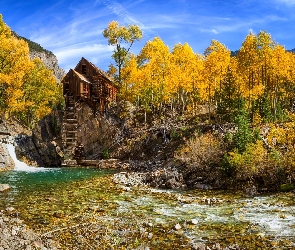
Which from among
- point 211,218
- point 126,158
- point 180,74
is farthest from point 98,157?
point 211,218

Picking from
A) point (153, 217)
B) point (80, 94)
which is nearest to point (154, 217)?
point (153, 217)

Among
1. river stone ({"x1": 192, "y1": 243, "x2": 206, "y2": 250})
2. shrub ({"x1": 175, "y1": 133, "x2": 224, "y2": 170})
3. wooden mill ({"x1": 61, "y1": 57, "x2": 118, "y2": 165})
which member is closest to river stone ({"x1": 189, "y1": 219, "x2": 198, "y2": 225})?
river stone ({"x1": 192, "y1": 243, "x2": 206, "y2": 250})

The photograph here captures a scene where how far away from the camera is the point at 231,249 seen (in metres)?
11.3

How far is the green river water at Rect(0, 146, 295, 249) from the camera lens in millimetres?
12188

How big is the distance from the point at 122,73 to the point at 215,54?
16453 mm

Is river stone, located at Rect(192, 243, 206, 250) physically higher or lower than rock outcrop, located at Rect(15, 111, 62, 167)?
lower

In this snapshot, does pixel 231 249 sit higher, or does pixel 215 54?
pixel 215 54

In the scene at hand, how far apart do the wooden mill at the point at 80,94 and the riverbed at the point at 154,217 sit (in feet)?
88.4

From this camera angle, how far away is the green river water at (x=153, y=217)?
12.2 meters

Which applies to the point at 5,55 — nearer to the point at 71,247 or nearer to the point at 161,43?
the point at 161,43

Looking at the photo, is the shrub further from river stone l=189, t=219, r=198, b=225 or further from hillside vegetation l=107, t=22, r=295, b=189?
river stone l=189, t=219, r=198, b=225

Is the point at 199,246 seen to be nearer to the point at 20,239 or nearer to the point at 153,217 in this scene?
the point at 153,217

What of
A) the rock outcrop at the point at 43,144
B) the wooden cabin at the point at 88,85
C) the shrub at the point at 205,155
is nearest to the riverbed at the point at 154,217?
the shrub at the point at 205,155

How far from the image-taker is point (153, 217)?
15.4 metres
